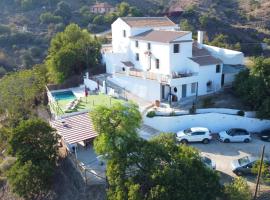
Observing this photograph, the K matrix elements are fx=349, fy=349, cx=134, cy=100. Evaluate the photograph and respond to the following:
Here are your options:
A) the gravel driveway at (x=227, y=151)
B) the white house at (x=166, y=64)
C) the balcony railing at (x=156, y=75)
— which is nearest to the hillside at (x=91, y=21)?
the white house at (x=166, y=64)

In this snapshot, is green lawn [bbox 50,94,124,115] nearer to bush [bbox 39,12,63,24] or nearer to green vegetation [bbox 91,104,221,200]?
green vegetation [bbox 91,104,221,200]

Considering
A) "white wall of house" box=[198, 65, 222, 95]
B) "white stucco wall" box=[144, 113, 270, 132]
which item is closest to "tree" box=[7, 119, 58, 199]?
"white stucco wall" box=[144, 113, 270, 132]

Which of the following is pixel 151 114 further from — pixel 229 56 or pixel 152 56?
pixel 229 56

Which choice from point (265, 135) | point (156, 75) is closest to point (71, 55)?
point (156, 75)

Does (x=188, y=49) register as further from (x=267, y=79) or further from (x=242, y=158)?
(x=242, y=158)

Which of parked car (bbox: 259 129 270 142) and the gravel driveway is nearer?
the gravel driveway
